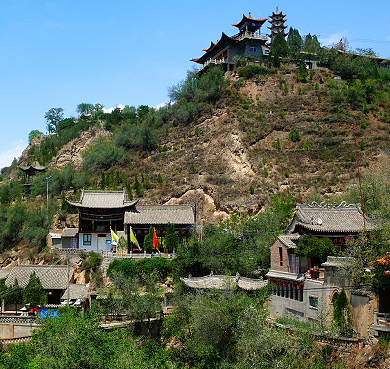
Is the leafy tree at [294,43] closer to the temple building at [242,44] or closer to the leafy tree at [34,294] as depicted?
the temple building at [242,44]

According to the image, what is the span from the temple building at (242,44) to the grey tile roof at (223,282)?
47499 millimetres

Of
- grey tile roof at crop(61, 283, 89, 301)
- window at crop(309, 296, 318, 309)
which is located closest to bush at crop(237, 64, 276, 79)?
grey tile roof at crop(61, 283, 89, 301)

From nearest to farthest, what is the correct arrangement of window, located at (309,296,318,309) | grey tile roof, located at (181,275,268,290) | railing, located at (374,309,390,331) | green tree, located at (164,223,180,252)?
1. railing, located at (374,309,390,331)
2. window, located at (309,296,318,309)
3. grey tile roof, located at (181,275,268,290)
4. green tree, located at (164,223,180,252)

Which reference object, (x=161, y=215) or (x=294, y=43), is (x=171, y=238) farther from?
(x=294, y=43)

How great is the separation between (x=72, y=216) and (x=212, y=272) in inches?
1010

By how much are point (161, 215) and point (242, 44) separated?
126 feet

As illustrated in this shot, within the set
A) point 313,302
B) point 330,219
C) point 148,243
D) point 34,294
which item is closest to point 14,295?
point 34,294

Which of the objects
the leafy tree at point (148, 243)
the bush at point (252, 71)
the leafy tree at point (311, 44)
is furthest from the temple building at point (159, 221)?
the leafy tree at point (311, 44)

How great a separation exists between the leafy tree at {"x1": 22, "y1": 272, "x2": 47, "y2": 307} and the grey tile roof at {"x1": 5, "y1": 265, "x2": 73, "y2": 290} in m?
1.52

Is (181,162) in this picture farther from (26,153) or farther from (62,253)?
(26,153)

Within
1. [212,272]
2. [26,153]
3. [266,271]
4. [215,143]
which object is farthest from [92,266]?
[26,153]

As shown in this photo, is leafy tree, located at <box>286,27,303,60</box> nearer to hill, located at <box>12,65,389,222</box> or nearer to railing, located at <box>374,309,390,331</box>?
hill, located at <box>12,65,389,222</box>

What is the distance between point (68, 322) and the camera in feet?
97.9

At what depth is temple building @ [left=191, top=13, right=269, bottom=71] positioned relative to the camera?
78250 mm
